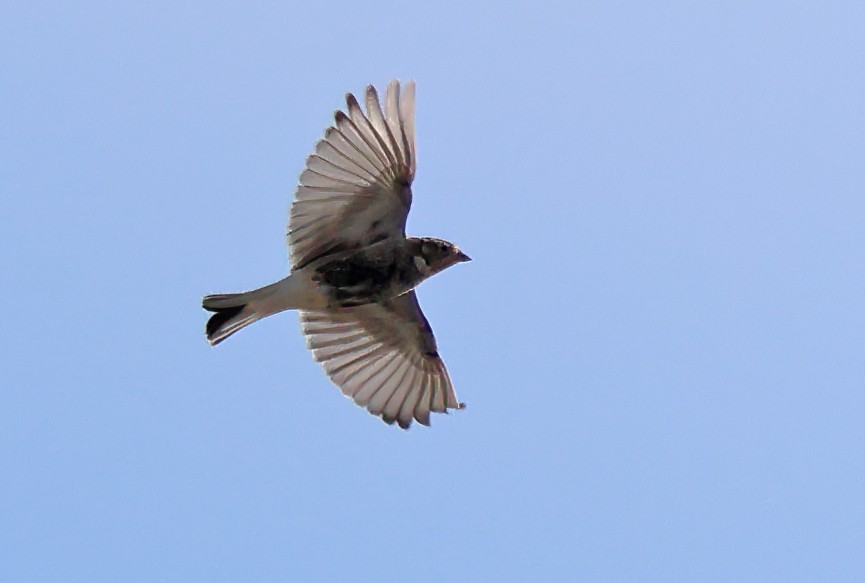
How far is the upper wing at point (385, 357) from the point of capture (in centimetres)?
1169

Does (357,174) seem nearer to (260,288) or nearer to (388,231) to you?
(388,231)

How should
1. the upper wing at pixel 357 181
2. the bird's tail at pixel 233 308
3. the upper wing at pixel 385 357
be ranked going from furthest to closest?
the upper wing at pixel 385 357 → the bird's tail at pixel 233 308 → the upper wing at pixel 357 181

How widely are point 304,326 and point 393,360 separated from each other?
3.00ft

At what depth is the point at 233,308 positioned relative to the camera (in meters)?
10.9

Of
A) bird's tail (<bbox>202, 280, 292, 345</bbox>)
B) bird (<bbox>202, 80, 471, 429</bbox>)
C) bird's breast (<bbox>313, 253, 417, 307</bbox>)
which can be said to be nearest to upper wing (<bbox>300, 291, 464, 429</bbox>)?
bird (<bbox>202, 80, 471, 429</bbox>)

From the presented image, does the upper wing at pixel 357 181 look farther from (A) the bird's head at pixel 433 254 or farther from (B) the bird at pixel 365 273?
(A) the bird's head at pixel 433 254

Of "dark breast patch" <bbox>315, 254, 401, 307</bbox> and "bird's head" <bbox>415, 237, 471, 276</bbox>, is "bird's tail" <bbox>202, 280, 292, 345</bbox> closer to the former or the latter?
"dark breast patch" <bbox>315, 254, 401, 307</bbox>

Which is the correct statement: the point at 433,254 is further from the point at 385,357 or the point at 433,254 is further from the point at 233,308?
the point at 233,308

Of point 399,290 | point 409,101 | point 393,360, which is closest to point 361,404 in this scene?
point 393,360

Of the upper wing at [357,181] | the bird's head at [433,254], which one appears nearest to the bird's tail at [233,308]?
the upper wing at [357,181]

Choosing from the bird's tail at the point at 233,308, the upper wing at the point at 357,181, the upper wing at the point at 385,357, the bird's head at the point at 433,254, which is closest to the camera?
the upper wing at the point at 357,181

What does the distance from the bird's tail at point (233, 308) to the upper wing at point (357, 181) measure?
40 cm

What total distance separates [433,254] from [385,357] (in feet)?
4.73

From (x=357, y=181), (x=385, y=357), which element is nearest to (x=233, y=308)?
(x=357, y=181)
